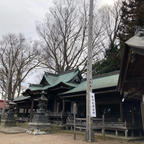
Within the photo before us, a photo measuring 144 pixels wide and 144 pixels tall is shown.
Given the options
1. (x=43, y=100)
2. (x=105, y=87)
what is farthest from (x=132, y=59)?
(x=43, y=100)

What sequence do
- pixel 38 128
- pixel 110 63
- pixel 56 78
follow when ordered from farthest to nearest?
pixel 56 78 → pixel 110 63 → pixel 38 128

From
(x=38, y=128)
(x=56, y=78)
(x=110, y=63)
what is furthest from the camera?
(x=56, y=78)

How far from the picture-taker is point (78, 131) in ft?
44.5

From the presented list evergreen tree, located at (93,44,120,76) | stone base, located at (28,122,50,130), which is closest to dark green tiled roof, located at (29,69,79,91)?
evergreen tree, located at (93,44,120,76)

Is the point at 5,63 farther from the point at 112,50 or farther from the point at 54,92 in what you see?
the point at 112,50

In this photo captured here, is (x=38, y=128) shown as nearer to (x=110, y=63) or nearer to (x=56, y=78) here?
(x=56, y=78)

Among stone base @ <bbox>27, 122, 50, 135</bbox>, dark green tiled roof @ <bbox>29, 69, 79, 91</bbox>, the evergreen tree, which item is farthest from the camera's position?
the evergreen tree

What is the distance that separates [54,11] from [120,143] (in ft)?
87.5

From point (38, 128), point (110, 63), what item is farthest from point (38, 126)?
point (110, 63)

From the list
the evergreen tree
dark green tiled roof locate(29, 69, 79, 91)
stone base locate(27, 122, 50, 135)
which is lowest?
stone base locate(27, 122, 50, 135)

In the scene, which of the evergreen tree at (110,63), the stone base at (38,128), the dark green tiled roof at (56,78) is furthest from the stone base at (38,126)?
the evergreen tree at (110,63)

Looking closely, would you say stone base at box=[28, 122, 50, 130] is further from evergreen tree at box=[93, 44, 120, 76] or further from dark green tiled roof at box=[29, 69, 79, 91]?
evergreen tree at box=[93, 44, 120, 76]

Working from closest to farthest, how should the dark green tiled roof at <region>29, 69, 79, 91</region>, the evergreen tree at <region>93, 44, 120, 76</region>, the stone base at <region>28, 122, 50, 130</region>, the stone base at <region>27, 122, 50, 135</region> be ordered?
the stone base at <region>27, 122, 50, 135</region>, the stone base at <region>28, 122, 50, 130</region>, the dark green tiled roof at <region>29, 69, 79, 91</region>, the evergreen tree at <region>93, 44, 120, 76</region>

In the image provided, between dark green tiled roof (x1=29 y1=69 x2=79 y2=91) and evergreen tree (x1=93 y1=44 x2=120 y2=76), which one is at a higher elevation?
evergreen tree (x1=93 y1=44 x2=120 y2=76)
